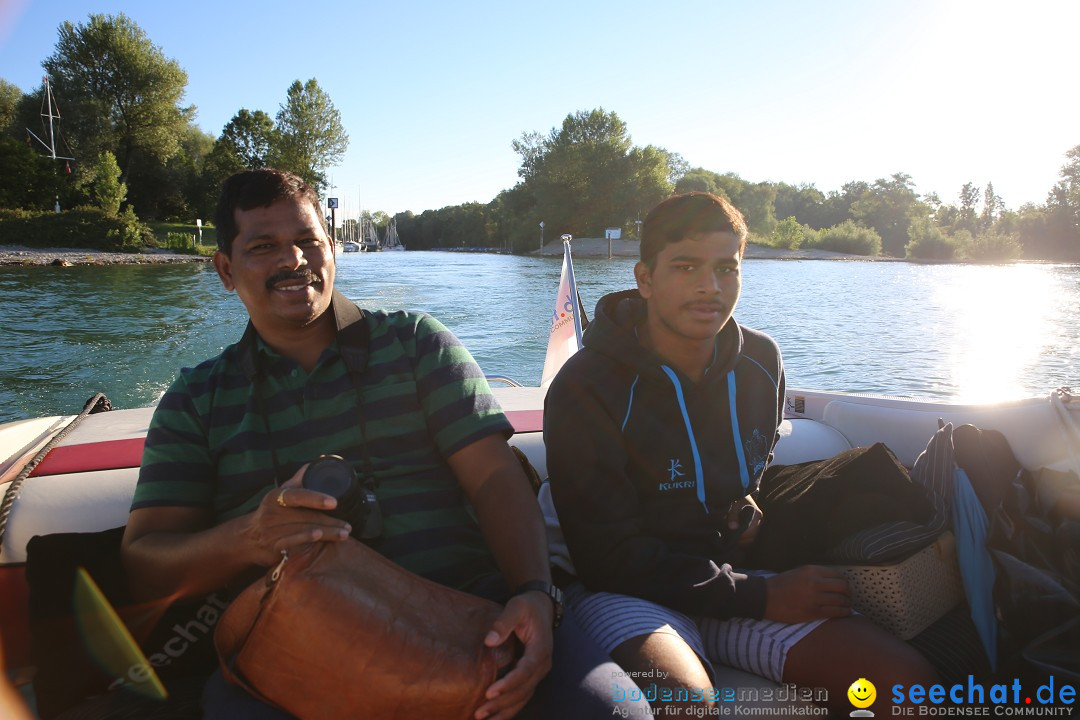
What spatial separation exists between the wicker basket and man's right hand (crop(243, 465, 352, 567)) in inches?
43.8

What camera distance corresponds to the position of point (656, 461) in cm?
159

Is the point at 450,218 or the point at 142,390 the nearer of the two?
the point at 142,390

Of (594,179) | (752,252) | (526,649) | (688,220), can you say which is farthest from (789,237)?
(526,649)

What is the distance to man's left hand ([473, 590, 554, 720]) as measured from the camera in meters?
1.08

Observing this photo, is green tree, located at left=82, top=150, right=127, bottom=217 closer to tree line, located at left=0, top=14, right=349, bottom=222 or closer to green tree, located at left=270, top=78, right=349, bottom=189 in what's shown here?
tree line, located at left=0, top=14, right=349, bottom=222

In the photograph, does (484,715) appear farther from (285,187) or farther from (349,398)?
(285,187)

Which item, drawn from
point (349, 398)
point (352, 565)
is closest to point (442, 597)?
point (352, 565)

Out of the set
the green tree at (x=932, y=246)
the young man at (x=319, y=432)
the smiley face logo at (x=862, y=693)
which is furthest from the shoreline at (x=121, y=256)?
the smiley face logo at (x=862, y=693)

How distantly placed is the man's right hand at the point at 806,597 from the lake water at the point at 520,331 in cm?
123

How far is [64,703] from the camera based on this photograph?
4.59 ft

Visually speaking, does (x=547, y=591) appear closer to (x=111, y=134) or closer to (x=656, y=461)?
(x=656, y=461)

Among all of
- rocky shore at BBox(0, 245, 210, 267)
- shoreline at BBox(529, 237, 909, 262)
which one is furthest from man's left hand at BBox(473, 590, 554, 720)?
shoreline at BBox(529, 237, 909, 262)

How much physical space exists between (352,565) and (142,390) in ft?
16.2

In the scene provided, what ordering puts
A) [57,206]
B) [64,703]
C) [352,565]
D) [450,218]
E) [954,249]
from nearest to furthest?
[352,565] < [64,703] < [57,206] < [954,249] < [450,218]
